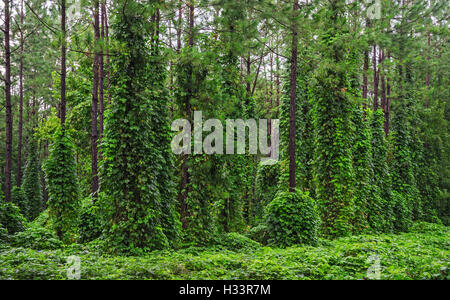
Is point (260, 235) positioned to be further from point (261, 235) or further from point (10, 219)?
point (10, 219)

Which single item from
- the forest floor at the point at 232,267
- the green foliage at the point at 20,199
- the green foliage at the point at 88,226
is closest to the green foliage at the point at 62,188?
the green foliage at the point at 88,226

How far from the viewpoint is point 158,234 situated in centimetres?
832

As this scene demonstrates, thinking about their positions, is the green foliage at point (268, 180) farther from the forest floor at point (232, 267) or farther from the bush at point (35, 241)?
the bush at point (35, 241)

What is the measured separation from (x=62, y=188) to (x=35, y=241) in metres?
3.35

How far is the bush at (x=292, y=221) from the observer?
33.2 ft

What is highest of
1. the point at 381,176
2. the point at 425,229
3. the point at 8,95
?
the point at 8,95

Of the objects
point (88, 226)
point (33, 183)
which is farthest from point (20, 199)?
point (88, 226)

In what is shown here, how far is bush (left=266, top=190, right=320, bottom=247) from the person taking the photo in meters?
10.1

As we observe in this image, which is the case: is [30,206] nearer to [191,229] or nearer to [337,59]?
[191,229]

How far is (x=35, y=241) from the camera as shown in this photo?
8.45m

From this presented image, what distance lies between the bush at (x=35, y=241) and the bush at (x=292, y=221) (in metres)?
6.47

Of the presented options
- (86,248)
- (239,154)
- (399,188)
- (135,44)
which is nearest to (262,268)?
(86,248)

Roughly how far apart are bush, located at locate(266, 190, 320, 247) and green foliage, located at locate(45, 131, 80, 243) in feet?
23.5

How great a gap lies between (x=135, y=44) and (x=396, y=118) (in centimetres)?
1692
